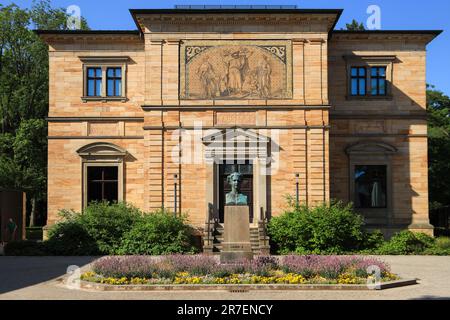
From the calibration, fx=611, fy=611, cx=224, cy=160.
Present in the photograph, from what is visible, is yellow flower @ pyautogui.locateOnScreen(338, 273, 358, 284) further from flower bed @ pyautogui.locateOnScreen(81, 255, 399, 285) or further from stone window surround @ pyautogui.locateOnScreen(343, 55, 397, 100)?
stone window surround @ pyautogui.locateOnScreen(343, 55, 397, 100)

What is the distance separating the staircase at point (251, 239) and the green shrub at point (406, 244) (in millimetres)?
5283

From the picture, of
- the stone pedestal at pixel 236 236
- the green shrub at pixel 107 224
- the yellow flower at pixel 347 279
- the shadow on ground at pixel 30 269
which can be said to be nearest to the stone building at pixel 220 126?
the green shrub at pixel 107 224

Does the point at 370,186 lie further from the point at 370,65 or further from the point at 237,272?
the point at 237,272

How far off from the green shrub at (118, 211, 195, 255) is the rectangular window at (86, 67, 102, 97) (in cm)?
834

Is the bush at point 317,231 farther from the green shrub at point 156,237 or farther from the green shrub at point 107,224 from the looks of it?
the green shrub at point 107,224

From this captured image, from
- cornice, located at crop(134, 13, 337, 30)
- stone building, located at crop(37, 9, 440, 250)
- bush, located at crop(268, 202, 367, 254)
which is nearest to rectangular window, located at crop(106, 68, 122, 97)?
stone building, located at crop(37, 9, 440, 250)

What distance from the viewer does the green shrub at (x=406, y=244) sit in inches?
1107

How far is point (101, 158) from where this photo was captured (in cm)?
3216

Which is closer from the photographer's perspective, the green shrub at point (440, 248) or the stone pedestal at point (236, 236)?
the stone pedestal at point (236, 236)

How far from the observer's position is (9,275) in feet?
64.5

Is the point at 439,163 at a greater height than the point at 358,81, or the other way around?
the point at 358,81

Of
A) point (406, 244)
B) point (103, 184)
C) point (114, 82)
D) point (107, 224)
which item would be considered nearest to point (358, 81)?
point (406, 244)

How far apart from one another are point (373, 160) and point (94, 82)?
607 inches

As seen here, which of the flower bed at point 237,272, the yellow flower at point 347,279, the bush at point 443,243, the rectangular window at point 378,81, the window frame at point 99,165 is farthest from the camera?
the rectangular window at point 378,81
